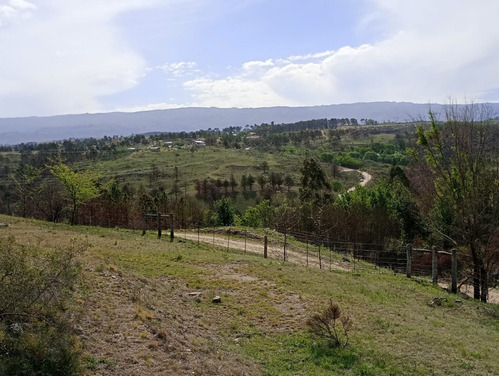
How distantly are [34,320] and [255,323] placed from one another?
222 inches

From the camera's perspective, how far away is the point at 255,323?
11031 mm

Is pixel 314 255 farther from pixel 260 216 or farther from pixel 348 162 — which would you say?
pixel 348 162

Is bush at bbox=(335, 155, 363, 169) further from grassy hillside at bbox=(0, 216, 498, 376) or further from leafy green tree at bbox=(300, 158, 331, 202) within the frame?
grassy hillside at bbox=(0, 216, 498, 376)

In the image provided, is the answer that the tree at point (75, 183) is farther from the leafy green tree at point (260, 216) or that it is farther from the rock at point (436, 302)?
the rock at point (436, 302)

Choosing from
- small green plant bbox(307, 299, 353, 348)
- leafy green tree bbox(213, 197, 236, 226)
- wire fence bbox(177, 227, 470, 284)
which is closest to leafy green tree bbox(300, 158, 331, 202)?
leafy green tree bbox(213, 197, 236, 226)

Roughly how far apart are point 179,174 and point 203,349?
98.9 meters

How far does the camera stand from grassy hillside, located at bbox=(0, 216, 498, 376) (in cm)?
830

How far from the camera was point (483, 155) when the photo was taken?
18000mm

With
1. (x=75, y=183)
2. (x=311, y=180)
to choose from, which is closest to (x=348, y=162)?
(x=311, y=180)

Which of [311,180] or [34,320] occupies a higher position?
[34,320]

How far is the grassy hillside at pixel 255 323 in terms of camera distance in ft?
27.2

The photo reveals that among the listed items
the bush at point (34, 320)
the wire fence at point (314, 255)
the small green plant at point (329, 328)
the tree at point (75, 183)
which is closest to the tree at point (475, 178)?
the wire fence at point (314, 255)

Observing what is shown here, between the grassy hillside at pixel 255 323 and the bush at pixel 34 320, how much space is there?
1.87 ft

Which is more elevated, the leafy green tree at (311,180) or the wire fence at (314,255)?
the leafy green tree at (311,180)
